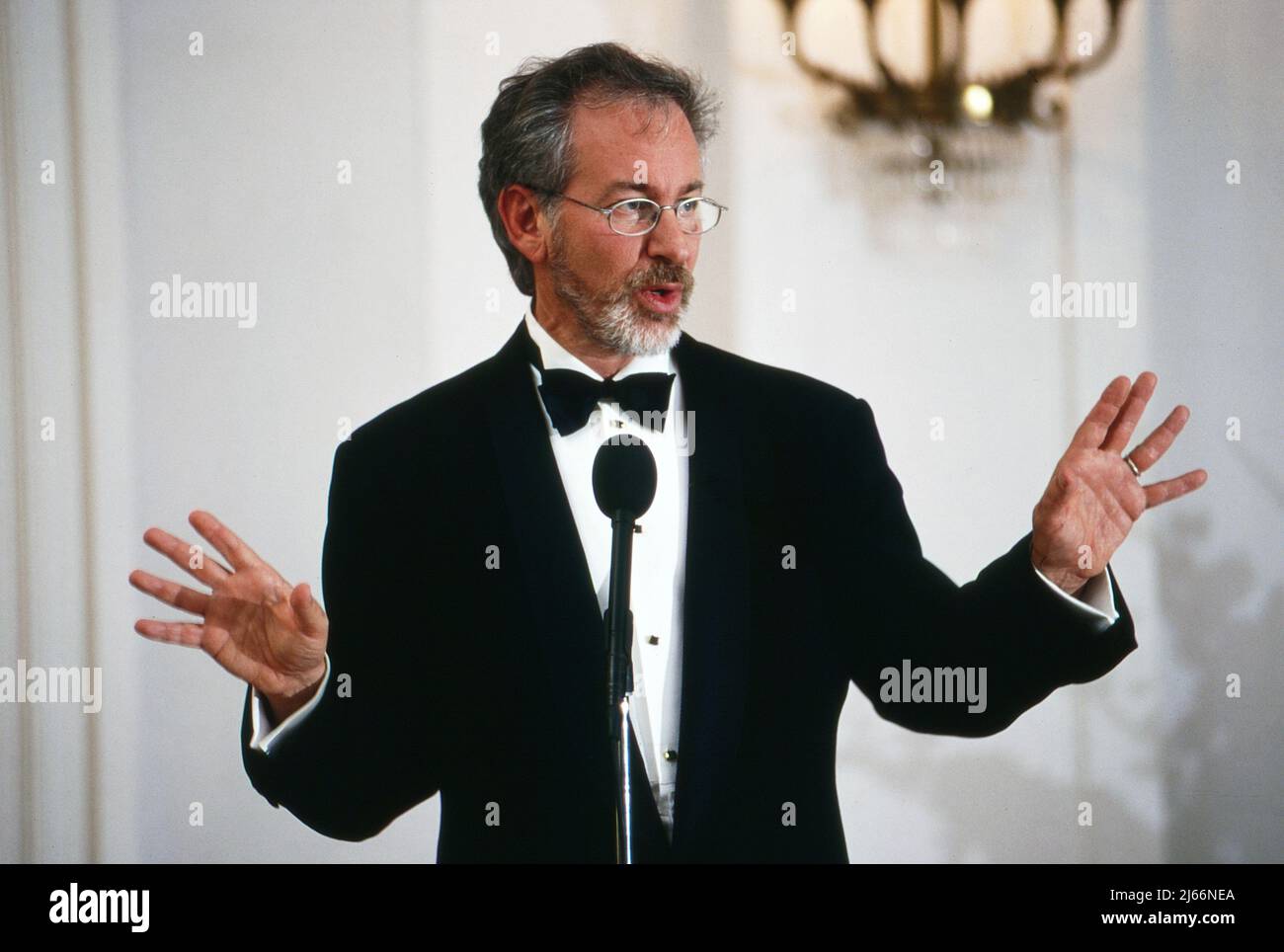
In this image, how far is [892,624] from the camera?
2.53m

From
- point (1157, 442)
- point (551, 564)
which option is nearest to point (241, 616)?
point (551, 564)

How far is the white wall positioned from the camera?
2.80 meters

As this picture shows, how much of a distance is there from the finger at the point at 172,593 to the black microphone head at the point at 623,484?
83 cm

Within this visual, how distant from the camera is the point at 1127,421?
7.60 feet

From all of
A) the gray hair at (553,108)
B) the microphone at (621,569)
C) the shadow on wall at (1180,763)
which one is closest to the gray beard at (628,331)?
the gray hair at (553,108)

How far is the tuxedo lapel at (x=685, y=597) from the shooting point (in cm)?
235

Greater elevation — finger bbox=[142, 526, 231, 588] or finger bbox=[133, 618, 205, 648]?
finger bbox=[142, 526, 231, 588]

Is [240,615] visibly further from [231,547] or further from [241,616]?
[231,547]

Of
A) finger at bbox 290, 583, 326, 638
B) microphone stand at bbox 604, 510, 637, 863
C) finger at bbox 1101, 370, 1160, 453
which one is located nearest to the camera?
microphone stand at bbox 604, 510, 637, 863

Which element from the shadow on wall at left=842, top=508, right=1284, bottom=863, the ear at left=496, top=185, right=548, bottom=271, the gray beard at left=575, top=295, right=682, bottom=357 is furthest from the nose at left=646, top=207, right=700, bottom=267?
the shadow on wall at left=842, top=508, right=1284, bottom=863

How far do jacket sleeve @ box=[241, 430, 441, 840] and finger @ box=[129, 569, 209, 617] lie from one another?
21 centimetres

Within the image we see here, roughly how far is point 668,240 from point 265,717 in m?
1.18

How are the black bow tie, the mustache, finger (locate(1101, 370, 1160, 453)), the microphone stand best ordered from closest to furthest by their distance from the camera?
1. the microphone stand
2. finger (locate(1101, 370, 1160, 453))
3. the black bow tie
4. the mustache

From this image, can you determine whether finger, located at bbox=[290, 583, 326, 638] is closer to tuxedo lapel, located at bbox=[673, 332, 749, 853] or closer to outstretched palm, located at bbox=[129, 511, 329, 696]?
outstretched palm, located at bbox=[129, 511, 329, 696]
